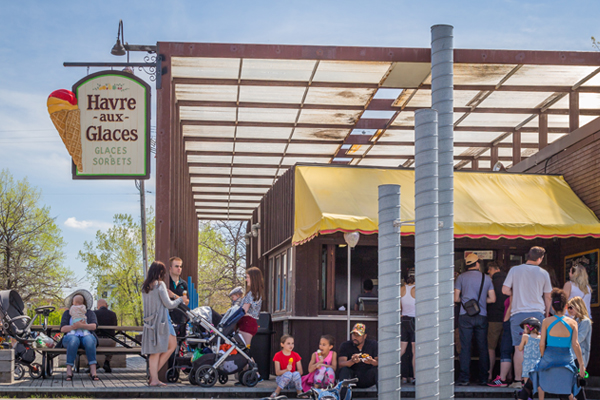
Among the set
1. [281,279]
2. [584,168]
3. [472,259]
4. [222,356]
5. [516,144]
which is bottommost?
[222,356]

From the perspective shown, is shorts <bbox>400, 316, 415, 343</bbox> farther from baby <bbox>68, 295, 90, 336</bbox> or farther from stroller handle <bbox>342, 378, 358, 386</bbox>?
baby <bbox>68, 295, 90, 336</bbox>

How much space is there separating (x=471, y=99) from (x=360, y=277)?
4.32 m

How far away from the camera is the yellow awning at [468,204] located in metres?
12.1

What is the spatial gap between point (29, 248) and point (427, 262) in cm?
3437

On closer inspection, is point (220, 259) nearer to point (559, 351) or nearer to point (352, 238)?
point (352, 238)

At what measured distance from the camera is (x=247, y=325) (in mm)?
11430

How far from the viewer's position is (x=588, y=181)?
1321 centimetres

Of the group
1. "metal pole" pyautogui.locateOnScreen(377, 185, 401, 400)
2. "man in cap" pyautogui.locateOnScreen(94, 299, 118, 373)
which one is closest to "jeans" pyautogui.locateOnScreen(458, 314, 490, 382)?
"metal pole" pyautogui.locateOnScreen(377, 185, 401, 400)

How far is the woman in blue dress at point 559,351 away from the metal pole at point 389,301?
2.54 metres

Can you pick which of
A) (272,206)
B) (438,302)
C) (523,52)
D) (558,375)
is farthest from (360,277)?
(438,302)

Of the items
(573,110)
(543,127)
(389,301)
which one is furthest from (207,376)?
(543,127)

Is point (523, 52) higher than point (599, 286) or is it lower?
higher

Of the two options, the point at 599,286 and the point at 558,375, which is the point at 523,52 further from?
the point at 558,375

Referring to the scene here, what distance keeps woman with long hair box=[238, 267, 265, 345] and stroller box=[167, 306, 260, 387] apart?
265mm
